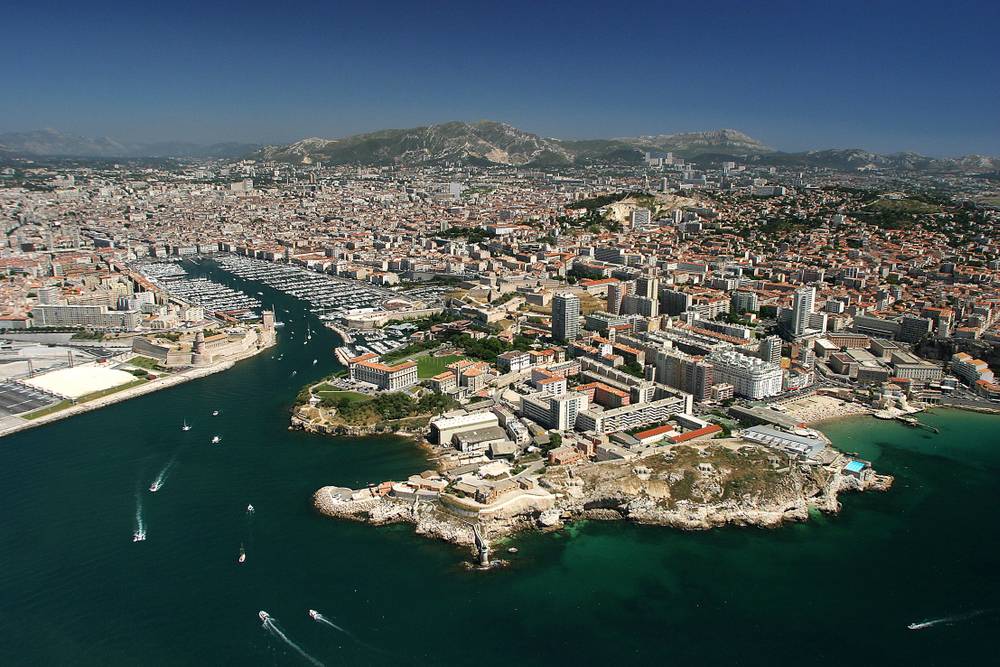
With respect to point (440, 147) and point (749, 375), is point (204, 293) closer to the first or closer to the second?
point (749, 375)

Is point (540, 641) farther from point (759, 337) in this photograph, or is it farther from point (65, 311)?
point (65, 311)

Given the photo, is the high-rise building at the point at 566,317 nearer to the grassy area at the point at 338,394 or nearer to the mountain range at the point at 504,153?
the grassy area at the point at 338,394

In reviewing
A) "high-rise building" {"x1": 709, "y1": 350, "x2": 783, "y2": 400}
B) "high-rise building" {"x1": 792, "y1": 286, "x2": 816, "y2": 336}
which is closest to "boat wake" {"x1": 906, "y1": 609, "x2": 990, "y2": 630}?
"high-rise building" {"x1": 709, "y1": 350, "x2": 783, "y2": 400}

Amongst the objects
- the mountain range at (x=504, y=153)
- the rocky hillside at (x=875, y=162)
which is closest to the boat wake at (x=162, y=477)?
the mountain range at (x=504, y=153)

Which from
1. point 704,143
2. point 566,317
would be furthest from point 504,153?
point 566,317

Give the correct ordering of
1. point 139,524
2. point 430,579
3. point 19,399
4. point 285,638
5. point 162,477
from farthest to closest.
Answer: point 19,399 → point 162,477 → point 139,524 → point 430,579 → point 285,638

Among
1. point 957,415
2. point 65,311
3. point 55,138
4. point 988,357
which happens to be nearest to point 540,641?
point 957,415

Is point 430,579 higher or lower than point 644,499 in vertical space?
lower
